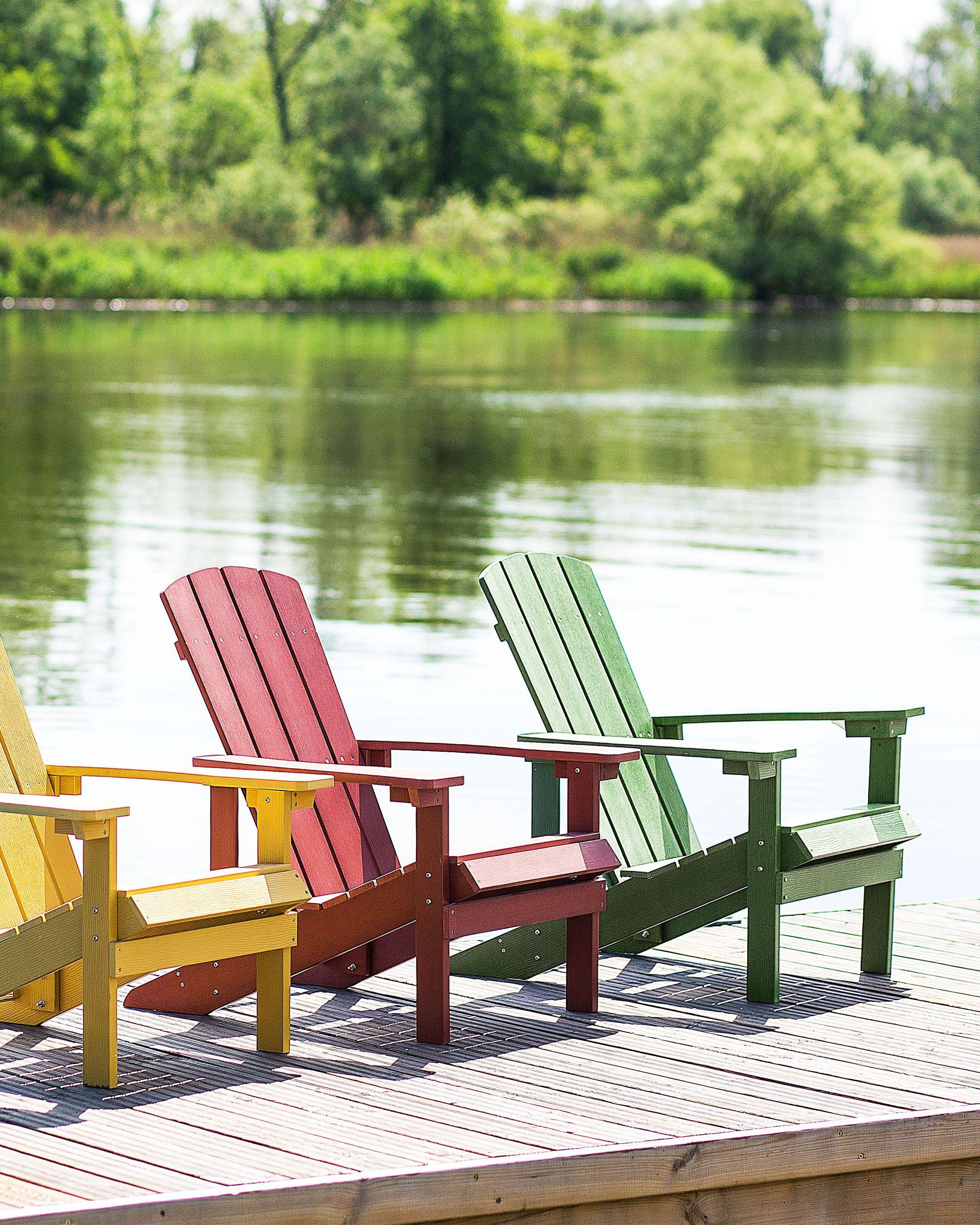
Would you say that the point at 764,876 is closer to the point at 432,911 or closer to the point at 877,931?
the point at 877,931

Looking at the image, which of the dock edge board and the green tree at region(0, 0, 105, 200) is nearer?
the dock edge board

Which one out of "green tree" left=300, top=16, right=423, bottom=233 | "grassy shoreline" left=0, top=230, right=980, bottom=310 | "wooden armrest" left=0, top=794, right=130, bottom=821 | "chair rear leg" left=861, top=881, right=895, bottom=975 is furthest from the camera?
"green tree" left=300, top=16, right=423, bottom=233

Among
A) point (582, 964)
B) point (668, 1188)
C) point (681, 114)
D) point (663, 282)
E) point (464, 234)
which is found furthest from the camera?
point (681, 114)

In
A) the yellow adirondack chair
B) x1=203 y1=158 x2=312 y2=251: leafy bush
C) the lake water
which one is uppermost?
x1=203 y1=158 x2=312 y2=251: leafy bush

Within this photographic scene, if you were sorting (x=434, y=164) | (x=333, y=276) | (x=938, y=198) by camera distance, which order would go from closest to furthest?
1. (x=333, y=276)
2. (x=434, y=164)
3. (x=938, y=198)

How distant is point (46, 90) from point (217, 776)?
54508 mm

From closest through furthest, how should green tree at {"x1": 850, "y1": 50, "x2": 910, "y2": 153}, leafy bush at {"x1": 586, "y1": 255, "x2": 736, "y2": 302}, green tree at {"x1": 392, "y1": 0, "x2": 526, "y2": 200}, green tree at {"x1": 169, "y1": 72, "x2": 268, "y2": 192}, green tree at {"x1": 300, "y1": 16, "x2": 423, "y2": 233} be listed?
1. green tree at {"x1": 169, "y1": 72, "x2": 268, "y2": 192}
2. leafy bush at {"x1": 586, "y1": 255, "x2": 736, "y2": 302}
3. green tree at {"x1": 300, "y1": 16, "x2": 423, "y2": 233}
4. green tree at {"x1": 392, "y1": 0, "x2": 526, "y2": 200}
5. green tree at {"x1": 850, "y1": 50, "x2": 910, "y2": 153}

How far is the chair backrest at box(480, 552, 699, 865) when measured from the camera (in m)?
4.28

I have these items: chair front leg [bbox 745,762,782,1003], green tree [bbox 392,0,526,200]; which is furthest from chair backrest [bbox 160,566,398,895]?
green tree [bbox 392,0,526,200]

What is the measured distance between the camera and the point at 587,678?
443cm

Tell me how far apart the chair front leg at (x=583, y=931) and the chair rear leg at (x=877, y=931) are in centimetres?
62

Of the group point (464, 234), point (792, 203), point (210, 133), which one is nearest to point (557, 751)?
point (464, 234)

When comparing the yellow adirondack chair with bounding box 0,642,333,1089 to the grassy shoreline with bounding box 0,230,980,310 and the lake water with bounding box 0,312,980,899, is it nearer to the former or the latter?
the lake water with bounding box 0,312,980,899

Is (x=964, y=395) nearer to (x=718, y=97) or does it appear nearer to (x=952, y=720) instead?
(x=952, y=720)
